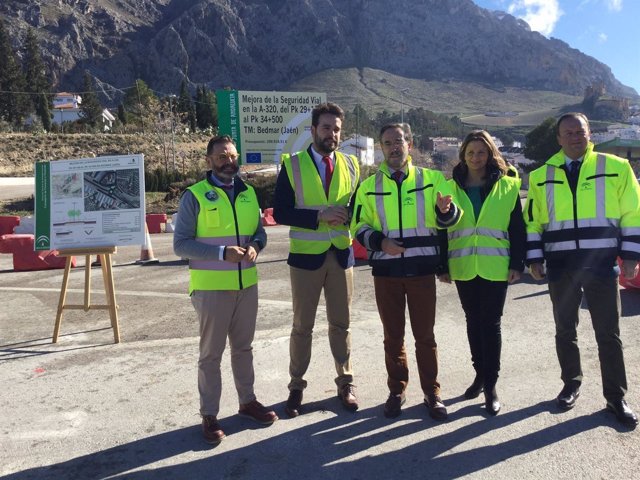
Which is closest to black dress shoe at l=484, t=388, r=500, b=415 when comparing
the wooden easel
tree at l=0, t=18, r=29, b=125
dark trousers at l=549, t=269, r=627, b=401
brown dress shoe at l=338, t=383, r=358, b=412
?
dark trousers at l=549, t=269, r=627, b=401

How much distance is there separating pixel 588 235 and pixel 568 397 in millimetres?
1233

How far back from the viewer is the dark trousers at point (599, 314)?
12.0ft

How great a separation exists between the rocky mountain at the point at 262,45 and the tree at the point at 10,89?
3529 inches

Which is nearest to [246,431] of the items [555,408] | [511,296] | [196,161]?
[555,408]

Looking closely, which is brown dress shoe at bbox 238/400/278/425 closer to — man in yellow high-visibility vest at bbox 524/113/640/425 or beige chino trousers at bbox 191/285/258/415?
beige chino trousers at bbox 191/285/258/415

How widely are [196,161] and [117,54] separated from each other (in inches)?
5402

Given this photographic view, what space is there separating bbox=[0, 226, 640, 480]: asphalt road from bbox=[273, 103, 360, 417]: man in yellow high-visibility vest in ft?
1.33

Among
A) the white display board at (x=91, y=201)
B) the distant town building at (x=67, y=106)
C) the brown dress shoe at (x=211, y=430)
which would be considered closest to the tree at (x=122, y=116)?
the distant town building at (x=67, y=106)

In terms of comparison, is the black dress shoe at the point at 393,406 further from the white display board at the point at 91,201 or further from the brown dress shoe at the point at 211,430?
the white display board at the point at 91,201

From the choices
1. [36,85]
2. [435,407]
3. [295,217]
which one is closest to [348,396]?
[435,407]

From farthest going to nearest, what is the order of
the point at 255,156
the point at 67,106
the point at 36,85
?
the point at 67,106, the point at 36,85, the point at 255,156

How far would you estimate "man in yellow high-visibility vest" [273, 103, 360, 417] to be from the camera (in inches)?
152

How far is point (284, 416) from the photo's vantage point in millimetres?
3873

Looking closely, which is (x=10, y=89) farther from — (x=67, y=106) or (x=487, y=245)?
(x=487, y=245)
